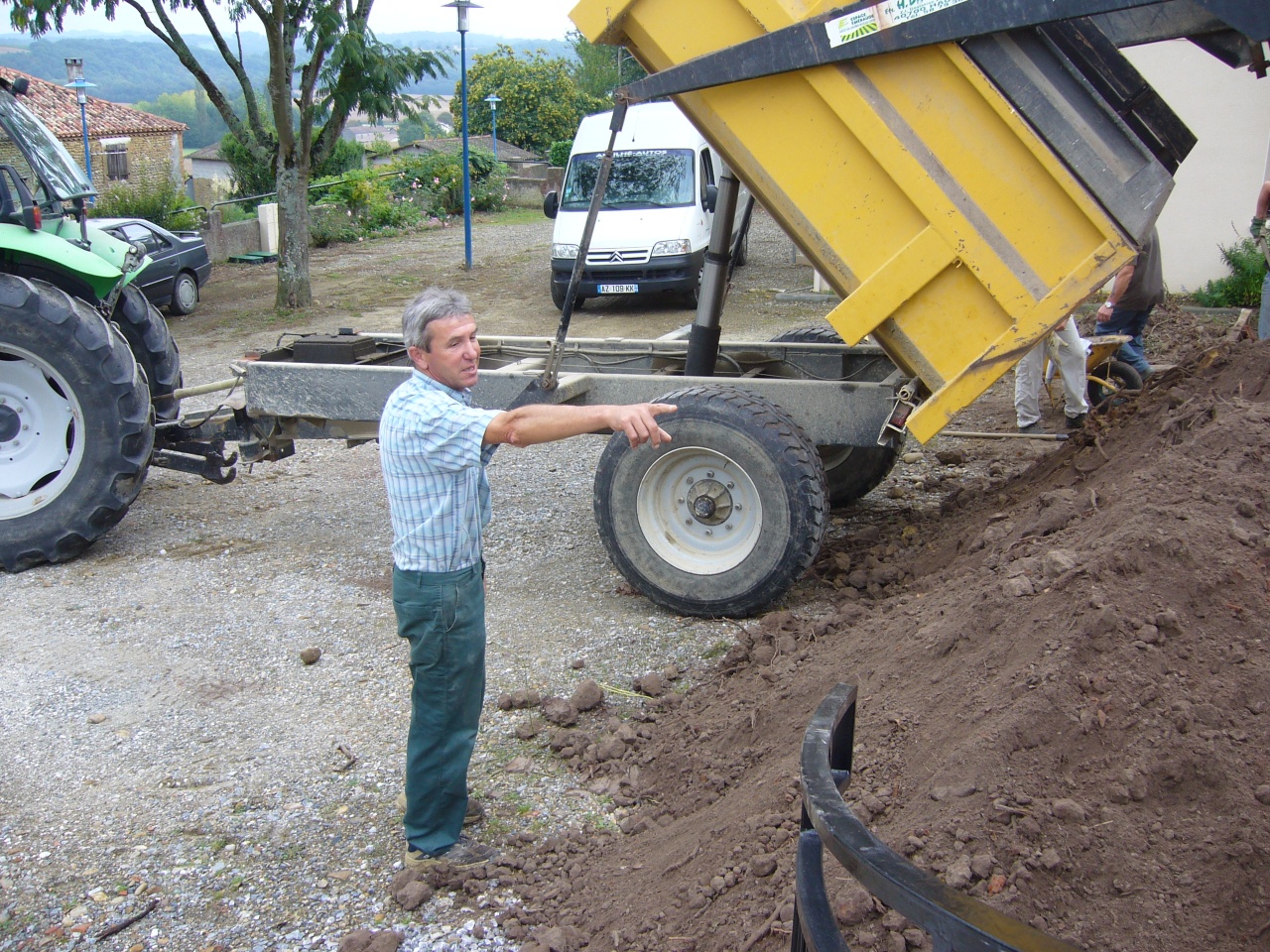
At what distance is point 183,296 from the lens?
14.5 metres

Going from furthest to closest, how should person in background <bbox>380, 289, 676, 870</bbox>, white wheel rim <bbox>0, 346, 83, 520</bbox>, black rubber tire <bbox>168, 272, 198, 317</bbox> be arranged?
black rubber tire <bbox>168, 272, 198, 317</bbox> → white wheel rim <bbox>0, 346, 83, 520</bbox> → person in background <bbox>380, 289, 676, 870</bbox>

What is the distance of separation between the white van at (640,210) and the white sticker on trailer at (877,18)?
8.61 meters

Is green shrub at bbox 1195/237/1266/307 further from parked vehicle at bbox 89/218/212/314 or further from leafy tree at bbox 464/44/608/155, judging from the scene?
leafy tree at bbox 464/44/608/155

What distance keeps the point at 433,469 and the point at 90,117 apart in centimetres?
4850

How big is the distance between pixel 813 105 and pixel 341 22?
10.00 metres

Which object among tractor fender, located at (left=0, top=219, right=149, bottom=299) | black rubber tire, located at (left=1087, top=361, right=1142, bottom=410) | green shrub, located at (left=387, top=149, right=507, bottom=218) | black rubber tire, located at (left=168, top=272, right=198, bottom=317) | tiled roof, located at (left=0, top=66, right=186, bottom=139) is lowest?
black rubber tire, located at (left=168, top=272, right=198, bottom=317)

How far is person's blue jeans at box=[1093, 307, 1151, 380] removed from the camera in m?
7.53

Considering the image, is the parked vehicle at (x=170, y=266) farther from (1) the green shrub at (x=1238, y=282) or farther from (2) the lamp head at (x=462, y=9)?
(1) the green shrub at (x=1238, y=282)

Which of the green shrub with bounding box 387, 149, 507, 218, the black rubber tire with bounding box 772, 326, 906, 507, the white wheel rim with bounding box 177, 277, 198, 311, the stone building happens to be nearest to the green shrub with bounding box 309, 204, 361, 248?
the green shrub with bounding box 387, 149, 507, 218

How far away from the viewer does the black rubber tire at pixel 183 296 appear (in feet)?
47.2

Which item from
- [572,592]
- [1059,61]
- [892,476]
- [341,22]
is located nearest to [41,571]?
[572,592]

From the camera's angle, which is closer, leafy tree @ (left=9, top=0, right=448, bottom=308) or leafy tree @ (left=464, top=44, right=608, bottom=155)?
leafy tree @ (left=9, top=0, right=448, bottom=308)

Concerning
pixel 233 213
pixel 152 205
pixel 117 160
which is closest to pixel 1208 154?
pixel 152 205

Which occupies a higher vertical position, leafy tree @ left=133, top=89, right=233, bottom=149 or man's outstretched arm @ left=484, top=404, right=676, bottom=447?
leafy tree @ left=133, top=89, right=233, bottom=149
